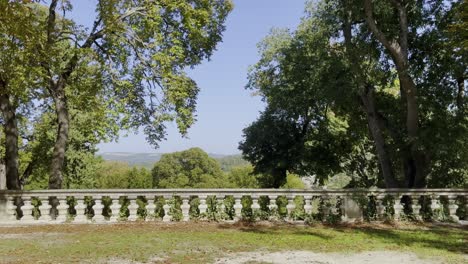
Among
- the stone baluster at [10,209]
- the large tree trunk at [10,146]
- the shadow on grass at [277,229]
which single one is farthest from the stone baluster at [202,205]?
the large tree trunk at [10,146]

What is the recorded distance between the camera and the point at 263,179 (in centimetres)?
3444

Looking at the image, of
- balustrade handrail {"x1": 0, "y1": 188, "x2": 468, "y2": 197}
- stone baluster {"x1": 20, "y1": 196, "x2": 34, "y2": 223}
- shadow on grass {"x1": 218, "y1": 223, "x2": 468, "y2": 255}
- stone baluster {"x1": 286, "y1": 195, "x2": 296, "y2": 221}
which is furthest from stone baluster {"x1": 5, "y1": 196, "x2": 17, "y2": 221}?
stone baluster {"x1": 286, "y1": 195, "x2": 296, "y2": 221}

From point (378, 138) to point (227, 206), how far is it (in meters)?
7.79

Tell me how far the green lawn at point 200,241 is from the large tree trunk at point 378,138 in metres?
4.62

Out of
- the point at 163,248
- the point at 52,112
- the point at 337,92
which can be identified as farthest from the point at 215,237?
the point at 52,112

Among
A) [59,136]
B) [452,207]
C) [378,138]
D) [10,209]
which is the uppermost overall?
[59,136]

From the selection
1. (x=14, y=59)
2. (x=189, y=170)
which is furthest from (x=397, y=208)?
(x=189, y=170)

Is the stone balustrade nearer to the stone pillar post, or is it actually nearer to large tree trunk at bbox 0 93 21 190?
the stone pillar post

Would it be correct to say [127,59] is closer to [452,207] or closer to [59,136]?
[59,136]

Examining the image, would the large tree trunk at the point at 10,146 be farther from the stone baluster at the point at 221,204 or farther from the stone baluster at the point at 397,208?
the stone baluster at the point at 397,208

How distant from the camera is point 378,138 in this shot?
1698 centimetres

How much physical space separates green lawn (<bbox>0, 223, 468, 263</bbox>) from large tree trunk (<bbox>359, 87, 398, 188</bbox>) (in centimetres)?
462

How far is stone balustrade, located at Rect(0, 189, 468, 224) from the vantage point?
12.3 metres

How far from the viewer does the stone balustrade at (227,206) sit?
12344mm
